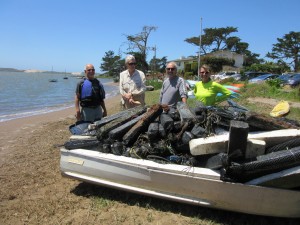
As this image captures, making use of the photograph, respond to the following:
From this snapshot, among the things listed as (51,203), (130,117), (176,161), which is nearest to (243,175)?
(176,161)

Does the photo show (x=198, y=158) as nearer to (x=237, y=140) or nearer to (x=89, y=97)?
(x=237, y=140)

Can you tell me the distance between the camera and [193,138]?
3752mm

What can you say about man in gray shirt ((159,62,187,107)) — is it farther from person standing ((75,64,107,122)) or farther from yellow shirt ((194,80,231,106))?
person standing ((75,64,107,122))

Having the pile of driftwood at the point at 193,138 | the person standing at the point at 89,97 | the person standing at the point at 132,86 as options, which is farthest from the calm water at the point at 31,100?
the pile of driftwood at the point at 193,138

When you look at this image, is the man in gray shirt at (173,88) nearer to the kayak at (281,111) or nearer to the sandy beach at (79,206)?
the sandy beach at (79,206)

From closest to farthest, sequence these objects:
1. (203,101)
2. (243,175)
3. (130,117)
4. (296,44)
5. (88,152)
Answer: (243,175) < (88,152) < (130,117) < (203,101) < (296,44)

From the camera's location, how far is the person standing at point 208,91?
5.12m

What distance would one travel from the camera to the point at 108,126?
14.6 ft

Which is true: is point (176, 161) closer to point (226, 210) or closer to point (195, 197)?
point (195, 197)

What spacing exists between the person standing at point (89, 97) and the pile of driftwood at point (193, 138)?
97cm

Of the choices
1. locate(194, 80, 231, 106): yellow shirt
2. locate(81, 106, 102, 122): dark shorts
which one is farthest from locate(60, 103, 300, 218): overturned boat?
locate(81, 106, 102, 122): dark shorts

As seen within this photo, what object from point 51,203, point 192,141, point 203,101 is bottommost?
point 51,203

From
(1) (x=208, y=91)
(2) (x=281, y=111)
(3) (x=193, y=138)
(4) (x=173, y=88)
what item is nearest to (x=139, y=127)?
(3) (x=193, y=138)

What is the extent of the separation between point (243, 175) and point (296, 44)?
65.0 metres
